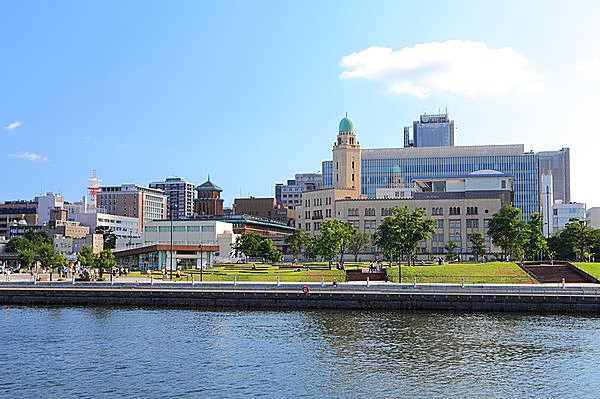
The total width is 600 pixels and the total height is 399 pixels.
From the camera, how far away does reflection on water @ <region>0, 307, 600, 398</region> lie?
134 ft

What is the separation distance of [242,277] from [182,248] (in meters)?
25.5

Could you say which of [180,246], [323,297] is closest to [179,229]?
[180,246]

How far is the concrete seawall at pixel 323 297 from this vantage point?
249 ft

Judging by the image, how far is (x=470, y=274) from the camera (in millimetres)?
101812

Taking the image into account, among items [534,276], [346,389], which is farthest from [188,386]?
[534,276]

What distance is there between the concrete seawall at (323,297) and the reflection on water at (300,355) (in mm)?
4153

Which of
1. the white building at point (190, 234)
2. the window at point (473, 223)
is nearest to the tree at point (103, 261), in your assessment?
the white building at point (190, 234)

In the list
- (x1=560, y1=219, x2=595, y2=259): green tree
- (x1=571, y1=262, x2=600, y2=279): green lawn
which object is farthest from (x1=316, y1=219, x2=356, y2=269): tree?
(x1=560, y1=219, x2=595, y2=259): green tree

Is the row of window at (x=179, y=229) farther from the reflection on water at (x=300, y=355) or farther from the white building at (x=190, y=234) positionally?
the reflection on water at (x=300, y=355)

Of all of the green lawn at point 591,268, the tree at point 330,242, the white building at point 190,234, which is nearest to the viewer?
the green lawn at point 591,268

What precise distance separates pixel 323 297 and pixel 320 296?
0.38 metres

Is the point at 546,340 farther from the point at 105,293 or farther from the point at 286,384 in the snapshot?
the point at 105,293

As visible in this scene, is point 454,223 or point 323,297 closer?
point 323,297

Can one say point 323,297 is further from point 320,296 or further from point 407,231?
point 407,231
